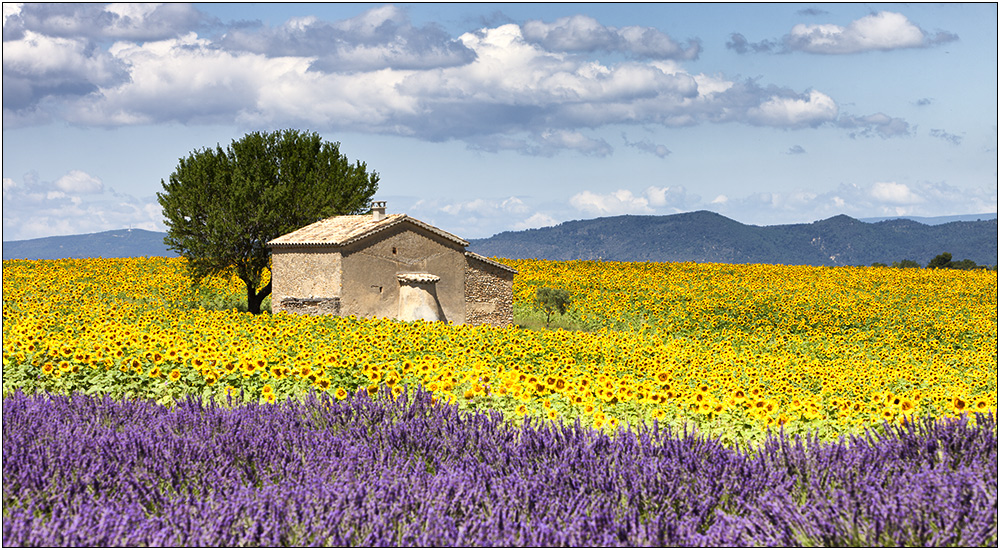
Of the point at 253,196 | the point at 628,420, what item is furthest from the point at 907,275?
the point at 628,420

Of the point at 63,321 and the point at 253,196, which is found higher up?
the point at 253,196

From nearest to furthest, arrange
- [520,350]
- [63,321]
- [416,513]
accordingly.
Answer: [416,513], [520,350], [63,321]

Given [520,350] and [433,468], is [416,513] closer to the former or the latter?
[433,468]

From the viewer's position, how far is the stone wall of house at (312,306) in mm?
18578

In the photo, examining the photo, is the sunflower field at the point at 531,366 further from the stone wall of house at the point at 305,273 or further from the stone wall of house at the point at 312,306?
the stone wall of house at the point at 305,273

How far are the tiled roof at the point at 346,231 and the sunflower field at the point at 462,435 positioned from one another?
16.7 feet

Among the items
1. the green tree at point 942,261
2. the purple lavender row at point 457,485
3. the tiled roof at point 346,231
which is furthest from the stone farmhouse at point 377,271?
A: the green tree at point 942,261

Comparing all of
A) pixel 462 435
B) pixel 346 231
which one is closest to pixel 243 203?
pixel 346 231

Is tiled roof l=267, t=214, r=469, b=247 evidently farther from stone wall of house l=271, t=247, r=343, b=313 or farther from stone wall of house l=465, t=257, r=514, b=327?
stone wall of house l=465, t=257, r=514, b=327

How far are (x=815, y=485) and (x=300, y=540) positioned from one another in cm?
278

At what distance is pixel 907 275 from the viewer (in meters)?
36.8

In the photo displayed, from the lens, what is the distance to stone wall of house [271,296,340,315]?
18.6 meters

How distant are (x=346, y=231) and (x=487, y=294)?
4.58 m

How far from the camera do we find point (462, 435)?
554cm
